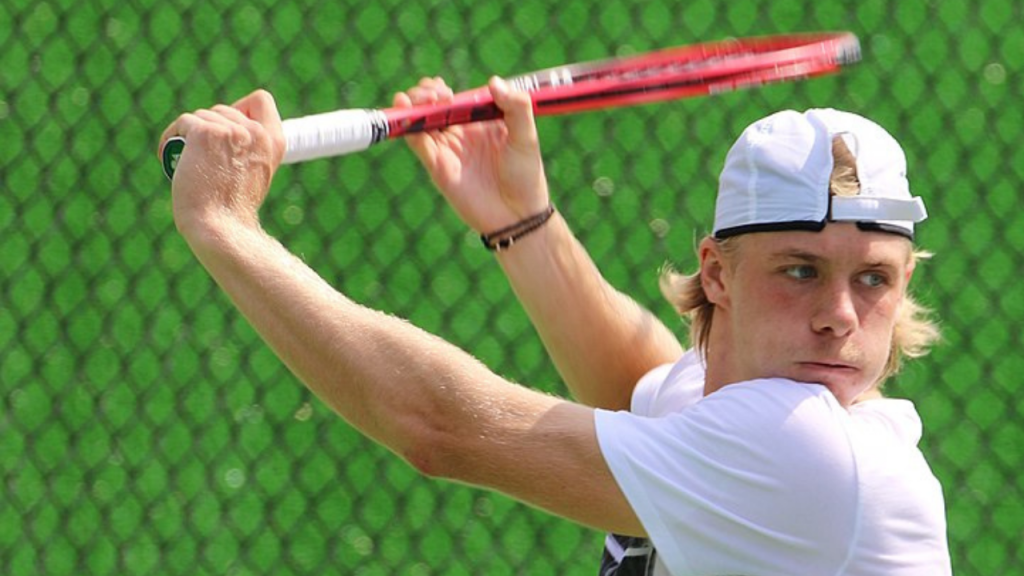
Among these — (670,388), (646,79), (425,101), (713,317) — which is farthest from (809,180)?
(646,79)

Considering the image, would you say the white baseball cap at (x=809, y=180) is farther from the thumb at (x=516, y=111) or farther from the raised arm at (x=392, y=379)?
the thumb at (x=516, y=111)

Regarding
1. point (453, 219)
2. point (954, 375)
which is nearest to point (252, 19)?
point (453, 219)


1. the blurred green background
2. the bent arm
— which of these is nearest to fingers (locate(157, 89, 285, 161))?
the bent arm

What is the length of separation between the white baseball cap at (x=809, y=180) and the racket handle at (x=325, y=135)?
0.61 metres

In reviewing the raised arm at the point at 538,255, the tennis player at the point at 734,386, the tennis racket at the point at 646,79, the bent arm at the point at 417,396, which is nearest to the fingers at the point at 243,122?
the tennis player at the point at 734,386

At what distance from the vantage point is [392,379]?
248 centimetres

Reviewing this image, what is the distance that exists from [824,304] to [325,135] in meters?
0.82

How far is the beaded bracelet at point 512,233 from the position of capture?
318 cm

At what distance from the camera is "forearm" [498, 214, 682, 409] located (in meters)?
3.19

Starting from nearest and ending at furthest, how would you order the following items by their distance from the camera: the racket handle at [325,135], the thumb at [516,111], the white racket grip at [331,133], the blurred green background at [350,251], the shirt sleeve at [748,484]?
1. the shirt sleeve at [748,484]
2. the racket handle at [325,135]
3. the white racket grip at [331,133]
4. the thumb at [516,111]
5. the blurred green background at [350,251]

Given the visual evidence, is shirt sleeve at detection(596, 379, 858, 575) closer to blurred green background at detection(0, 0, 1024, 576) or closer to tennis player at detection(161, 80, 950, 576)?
tennis player at detection(161, 80, 950, 576)

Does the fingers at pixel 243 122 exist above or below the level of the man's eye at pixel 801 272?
above

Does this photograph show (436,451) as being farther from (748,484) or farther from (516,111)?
(516,111)

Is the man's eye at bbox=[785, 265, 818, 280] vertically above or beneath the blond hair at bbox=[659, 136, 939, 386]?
above
